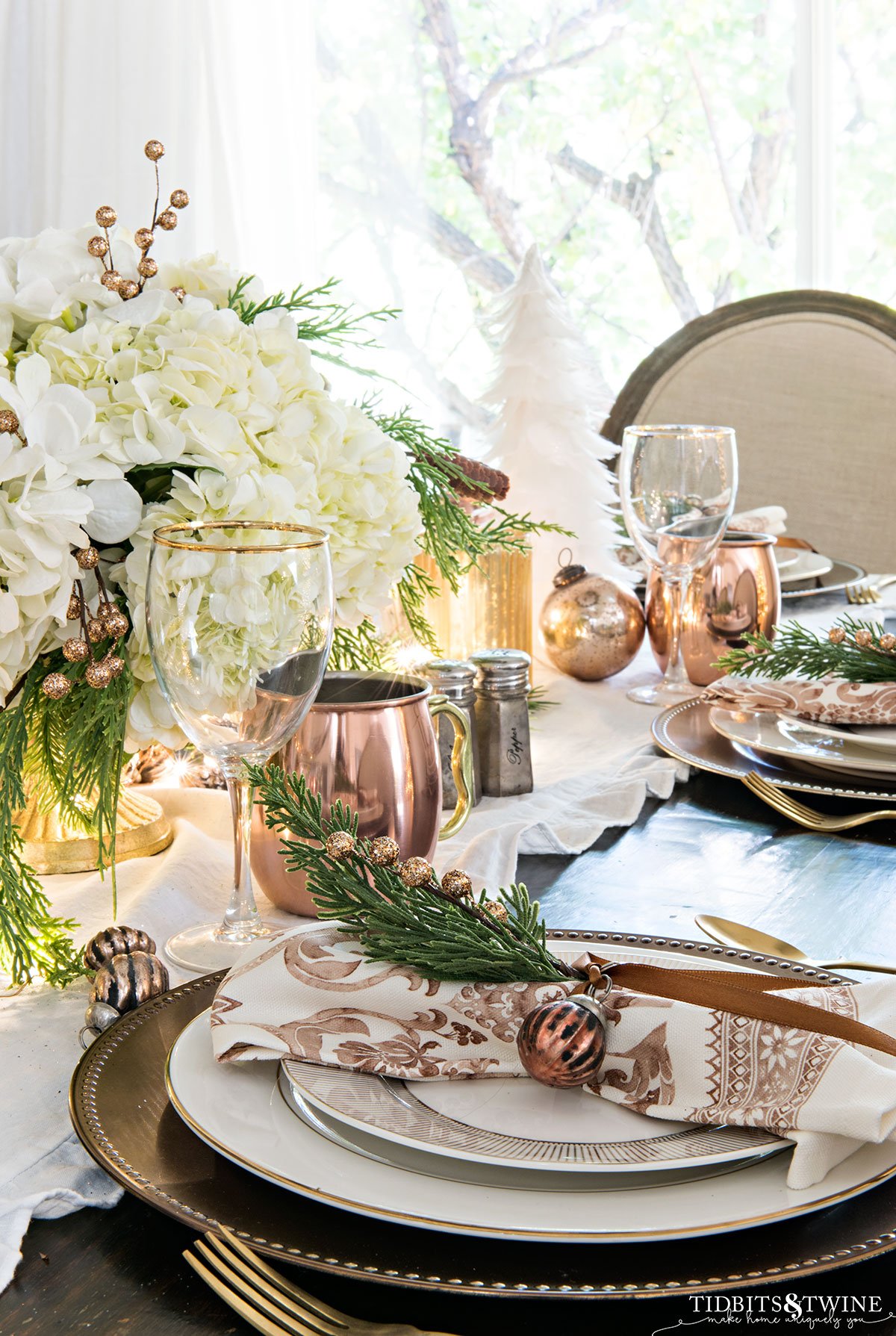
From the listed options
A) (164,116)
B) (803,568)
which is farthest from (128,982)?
(164,116)

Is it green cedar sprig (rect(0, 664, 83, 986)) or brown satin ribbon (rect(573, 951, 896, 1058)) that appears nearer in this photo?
brown satin ribbon (rect(573, 951, 896, 1058))

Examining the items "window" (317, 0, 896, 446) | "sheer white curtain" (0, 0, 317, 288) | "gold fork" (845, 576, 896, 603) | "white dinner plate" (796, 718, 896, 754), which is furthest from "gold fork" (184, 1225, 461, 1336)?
"window" (317, 0, 896, 446)

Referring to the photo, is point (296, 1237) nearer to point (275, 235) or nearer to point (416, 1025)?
point (416, 1025)

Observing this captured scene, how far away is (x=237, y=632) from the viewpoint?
56 centimetres

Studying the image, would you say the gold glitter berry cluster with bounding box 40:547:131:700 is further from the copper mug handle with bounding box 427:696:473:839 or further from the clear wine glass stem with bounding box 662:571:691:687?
the clear wine glass stem with bounding box 662:571:691:687

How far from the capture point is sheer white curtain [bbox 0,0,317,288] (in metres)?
2.59

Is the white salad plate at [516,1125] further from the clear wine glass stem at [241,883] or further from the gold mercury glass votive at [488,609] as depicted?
the gold mercury glass votive at [488,609]

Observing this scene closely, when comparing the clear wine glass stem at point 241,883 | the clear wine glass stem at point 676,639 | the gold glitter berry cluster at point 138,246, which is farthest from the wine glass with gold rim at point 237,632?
the clear wine glass stem at point 676,639

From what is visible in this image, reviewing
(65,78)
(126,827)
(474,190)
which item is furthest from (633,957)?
(474,190)

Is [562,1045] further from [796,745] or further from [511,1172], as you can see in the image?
[796,745]

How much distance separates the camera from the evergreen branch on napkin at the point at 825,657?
95 centimetres

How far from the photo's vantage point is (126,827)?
2.64 feet

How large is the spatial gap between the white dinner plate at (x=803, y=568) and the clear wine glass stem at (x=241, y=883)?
99 cm

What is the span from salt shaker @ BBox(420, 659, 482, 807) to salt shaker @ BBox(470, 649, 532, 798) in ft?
0.04
